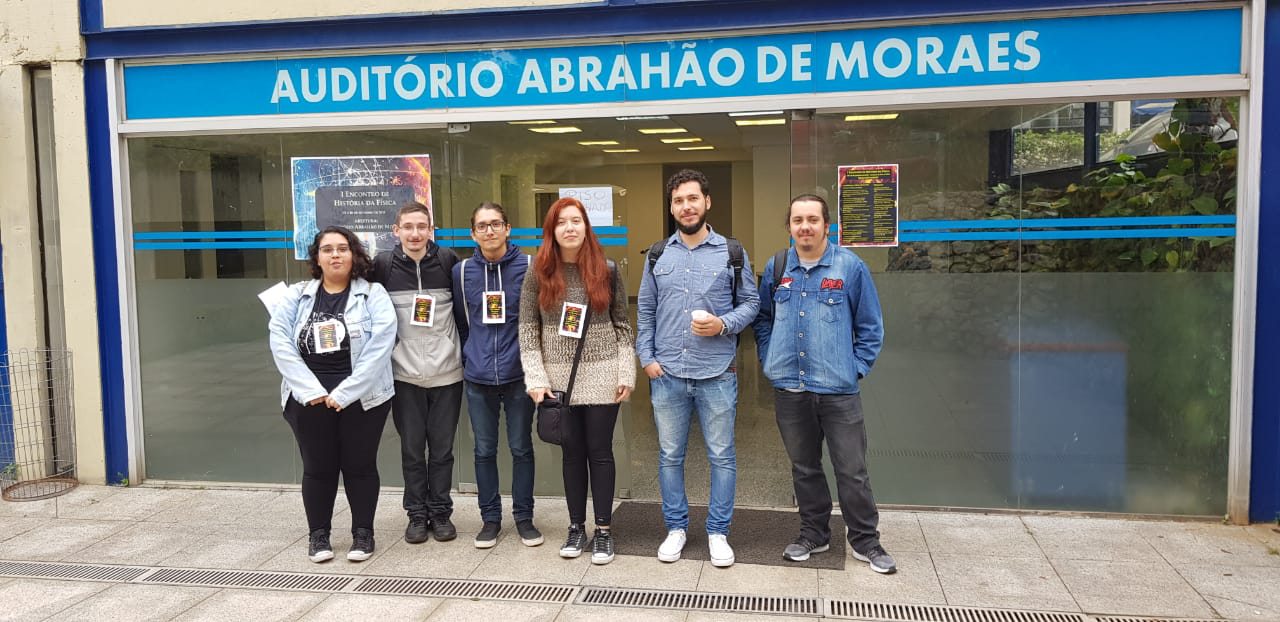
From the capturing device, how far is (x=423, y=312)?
184 inches

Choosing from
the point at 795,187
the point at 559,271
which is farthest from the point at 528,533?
the point at 795,187

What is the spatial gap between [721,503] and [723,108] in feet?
7.00

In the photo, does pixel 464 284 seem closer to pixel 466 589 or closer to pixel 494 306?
pixel 494 306

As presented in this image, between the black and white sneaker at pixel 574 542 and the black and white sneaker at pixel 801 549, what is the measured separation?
976mm

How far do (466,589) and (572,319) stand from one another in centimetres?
130

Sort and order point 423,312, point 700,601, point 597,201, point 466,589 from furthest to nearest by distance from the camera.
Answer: point 597,201 → point 423,312 → point 466,589 → point 700,601

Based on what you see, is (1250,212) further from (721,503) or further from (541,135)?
(541,135)

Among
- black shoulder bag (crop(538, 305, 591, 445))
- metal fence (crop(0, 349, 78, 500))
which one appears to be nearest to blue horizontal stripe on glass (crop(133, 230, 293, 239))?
metal fence (crop(0, 349, 78, 500))

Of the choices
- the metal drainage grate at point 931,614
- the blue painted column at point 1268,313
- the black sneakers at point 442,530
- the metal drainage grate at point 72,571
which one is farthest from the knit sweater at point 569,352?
the blue painted column at point 1268,313

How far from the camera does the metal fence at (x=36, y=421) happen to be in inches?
238

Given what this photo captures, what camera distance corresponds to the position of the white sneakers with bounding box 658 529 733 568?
4410mm

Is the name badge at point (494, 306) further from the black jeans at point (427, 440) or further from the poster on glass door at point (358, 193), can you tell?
the poster on glass door at point (358, 193)

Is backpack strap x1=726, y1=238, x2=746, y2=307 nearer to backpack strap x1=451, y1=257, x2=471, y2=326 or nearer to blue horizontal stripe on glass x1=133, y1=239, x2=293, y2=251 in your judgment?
backpack strap x1=451, y1=257, x2=471, y2=326

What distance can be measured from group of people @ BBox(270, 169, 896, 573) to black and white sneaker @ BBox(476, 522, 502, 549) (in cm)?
1
